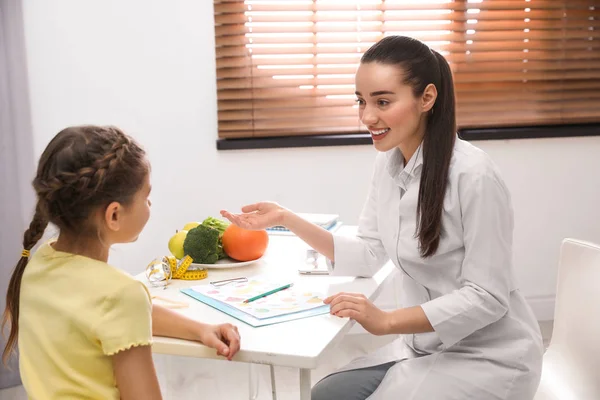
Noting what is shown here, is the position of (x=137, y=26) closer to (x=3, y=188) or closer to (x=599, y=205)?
(x=3, y=188)

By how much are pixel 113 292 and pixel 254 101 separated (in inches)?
86.3

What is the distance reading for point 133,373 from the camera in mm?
1101

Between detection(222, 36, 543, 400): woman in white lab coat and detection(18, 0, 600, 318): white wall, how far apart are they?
1.59 meters

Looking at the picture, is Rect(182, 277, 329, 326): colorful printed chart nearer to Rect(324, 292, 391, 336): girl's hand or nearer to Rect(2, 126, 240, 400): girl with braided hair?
Rect(324, 292, 391, 336): girl's hand

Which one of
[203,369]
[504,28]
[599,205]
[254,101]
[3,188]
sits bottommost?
[203,369]

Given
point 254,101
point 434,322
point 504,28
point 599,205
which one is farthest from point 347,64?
point 434,322

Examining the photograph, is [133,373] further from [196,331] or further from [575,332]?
[575,332]

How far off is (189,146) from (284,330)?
1.99 metres

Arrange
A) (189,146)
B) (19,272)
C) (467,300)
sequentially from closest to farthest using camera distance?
(19,272) → (467,300) → (189,146)

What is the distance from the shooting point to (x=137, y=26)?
3.06 metres

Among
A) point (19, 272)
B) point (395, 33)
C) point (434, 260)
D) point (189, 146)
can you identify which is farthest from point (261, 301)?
point (395, 33)

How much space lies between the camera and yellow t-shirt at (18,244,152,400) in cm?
108

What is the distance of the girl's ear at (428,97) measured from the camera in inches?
61.2

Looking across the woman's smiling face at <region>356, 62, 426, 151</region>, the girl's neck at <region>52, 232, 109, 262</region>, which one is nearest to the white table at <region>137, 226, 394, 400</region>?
the girl's neck at <region>52, 232, 109, 262</region>
